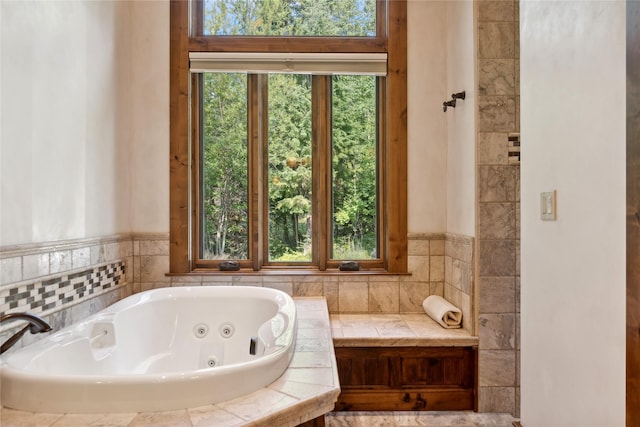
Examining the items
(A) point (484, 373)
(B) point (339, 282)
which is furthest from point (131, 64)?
(A) point (484, 373)

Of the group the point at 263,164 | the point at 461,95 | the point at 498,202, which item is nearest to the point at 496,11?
the point at 461,95

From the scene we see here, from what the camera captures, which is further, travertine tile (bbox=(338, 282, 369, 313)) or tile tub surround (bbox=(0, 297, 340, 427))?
travertine tile (bbox=(338, 282, 369, 313))

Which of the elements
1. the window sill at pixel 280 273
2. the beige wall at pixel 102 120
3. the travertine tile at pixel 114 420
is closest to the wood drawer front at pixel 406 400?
the window sill at pixel 280 273

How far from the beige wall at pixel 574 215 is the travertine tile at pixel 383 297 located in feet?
4.22

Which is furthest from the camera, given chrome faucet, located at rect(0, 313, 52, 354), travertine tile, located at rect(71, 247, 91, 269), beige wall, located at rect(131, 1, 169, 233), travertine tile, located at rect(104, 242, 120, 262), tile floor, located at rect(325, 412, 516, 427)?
beige wall, located at rect(131, 1, 169, 233)

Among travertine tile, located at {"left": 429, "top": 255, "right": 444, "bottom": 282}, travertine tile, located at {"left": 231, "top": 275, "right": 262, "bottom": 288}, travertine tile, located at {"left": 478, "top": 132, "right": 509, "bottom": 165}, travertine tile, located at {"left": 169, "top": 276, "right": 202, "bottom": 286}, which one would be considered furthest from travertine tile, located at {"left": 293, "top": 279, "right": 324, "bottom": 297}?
A: travertine tile, located at {"left": 478, "top": 132, "right": 509, "bottom": 165}

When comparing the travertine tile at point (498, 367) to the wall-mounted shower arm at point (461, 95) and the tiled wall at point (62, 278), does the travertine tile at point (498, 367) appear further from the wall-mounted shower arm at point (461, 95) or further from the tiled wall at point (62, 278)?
the tiled wall at point (62, 278)

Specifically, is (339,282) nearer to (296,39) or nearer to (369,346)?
(369,346)

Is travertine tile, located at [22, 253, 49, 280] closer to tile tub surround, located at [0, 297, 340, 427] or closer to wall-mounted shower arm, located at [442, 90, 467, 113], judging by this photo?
tile tub surround, located at [0, 297, 340, 427]

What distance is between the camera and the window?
9.20 feet

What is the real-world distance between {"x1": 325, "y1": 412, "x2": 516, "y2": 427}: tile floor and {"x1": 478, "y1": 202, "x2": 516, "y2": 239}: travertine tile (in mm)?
1005

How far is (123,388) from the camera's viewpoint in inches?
46.3

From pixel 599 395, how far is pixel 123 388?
1.32 m

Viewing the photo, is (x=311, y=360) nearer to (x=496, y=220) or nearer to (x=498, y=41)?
(x=496, y=220)
